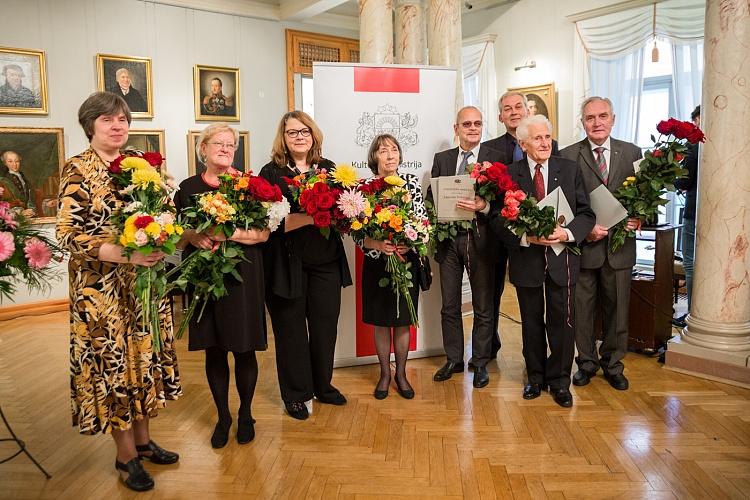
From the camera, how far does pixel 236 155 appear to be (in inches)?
339

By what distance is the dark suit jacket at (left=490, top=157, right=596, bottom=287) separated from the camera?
155 inches

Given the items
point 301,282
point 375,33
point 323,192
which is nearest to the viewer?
point 323,192

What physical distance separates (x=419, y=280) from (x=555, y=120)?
505cm

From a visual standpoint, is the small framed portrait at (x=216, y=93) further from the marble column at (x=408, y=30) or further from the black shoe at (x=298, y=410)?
the black shoe at (x=298, y=410)

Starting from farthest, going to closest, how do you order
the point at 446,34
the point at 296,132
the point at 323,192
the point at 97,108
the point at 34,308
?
the point at 34,308 < the point at 446,34 < the point at 296,132 < the point at 323,192 < the point at 97,108

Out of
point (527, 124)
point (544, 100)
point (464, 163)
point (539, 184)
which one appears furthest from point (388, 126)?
point (544, 100)

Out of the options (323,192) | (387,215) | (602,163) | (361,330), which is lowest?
(361,330)

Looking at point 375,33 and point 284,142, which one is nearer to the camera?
point 284,142

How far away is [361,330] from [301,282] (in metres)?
1.34

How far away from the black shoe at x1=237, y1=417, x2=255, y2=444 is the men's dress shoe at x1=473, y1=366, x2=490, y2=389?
1.63 metres

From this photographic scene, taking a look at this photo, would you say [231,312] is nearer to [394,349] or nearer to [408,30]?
[394,349]

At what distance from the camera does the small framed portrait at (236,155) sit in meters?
8.20

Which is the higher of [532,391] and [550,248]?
[550,248]

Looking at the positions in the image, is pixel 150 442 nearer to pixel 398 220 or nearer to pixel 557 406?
pixel 398 220
